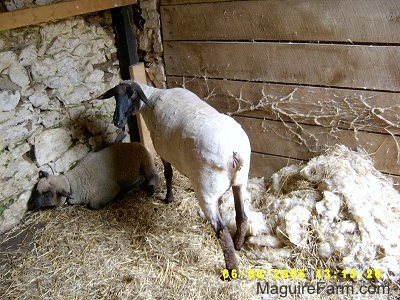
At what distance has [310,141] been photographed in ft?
10.2

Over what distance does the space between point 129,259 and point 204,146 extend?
1.09 meters

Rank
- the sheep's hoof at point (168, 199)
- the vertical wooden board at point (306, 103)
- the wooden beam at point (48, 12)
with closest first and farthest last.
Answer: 1. the wooden beam at point (48, 12)
2. the vertical wooden board at point (306, 103)
3. the sheep's hoof at point (168, 199)

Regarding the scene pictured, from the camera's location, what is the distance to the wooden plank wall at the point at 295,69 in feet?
8.43

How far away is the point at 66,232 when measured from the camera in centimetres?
304

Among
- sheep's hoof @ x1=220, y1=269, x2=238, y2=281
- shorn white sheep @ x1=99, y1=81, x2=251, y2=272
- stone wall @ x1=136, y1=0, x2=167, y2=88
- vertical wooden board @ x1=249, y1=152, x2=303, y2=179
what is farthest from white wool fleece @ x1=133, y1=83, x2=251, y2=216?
stone wall @ x1=136, y1=0, x2=167, y2=88

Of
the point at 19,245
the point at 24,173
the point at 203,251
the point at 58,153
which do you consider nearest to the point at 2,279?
the point at 19,245

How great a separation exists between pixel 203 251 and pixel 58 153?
5.34ft

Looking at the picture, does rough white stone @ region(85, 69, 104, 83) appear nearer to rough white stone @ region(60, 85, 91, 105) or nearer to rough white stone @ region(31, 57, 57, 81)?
rough white stone @ region(60, 85, 91, 105)

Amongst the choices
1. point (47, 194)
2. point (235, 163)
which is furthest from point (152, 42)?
point (235, 163)

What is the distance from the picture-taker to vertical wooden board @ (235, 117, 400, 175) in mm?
2811

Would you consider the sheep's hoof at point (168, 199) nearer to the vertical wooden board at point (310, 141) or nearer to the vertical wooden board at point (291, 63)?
the vertical wooden board at point (310, 141)

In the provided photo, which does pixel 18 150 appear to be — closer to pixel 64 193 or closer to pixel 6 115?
pixel 6 115
